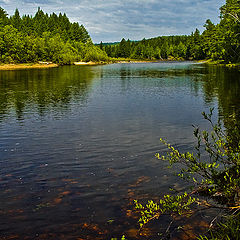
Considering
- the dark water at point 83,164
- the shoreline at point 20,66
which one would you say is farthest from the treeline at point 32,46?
the dark water at point 83,164

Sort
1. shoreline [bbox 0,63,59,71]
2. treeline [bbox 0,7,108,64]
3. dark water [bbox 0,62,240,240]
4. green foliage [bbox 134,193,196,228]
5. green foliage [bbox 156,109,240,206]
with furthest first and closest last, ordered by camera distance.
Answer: treeline [bbox 0,7,108,64] < shoreline [bbox 0,63,59,71] < dark water [bbox 0,62,240,240] < green foliage [bbox 156,109,240,206] < green foliage [bbox 134,193,196,228]

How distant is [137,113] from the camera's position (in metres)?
28.1

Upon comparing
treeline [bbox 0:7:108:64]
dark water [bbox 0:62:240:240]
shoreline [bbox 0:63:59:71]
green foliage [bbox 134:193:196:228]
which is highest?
treeline [bbox 0:7:108:64]

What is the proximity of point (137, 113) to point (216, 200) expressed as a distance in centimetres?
1846

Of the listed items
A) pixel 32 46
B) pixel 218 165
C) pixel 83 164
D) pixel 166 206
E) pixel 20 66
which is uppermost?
pixel 32 46

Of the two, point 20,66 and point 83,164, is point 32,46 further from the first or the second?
point 83,164

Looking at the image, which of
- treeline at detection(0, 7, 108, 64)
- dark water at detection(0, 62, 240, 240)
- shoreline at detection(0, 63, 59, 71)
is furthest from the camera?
treeline at detection(0, 7, 108, 64)

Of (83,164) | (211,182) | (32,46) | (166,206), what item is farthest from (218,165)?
(32,46)

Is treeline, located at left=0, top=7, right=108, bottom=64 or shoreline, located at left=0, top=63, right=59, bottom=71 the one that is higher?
treeline, located at left=0, top=7, right=108, bottom=64

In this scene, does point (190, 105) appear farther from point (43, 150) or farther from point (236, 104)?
point (43, 150)

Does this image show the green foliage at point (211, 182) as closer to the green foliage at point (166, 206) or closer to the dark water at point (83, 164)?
the green foliage at point (166, 206)

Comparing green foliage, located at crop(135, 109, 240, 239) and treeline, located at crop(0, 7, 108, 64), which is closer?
green foliage, located at crop(135, 109, 240, 239)

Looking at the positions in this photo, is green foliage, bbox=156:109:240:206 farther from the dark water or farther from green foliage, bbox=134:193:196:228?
the dark water

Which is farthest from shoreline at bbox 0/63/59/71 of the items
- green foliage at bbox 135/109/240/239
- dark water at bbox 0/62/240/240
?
green foliage at bbox 135/109/240/239
